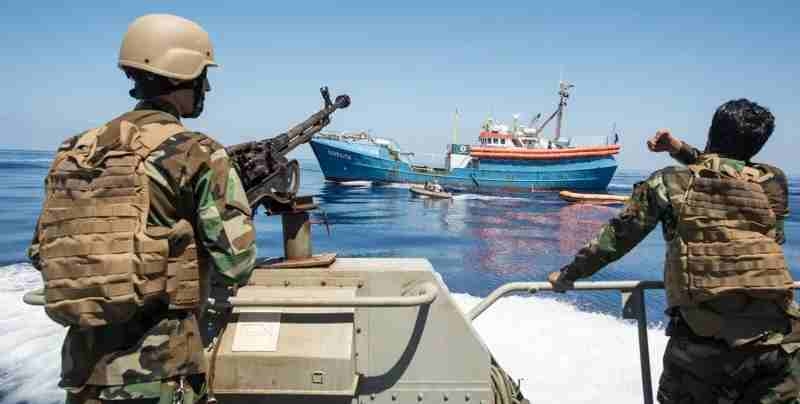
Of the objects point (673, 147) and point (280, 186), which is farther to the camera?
point (280, 186)

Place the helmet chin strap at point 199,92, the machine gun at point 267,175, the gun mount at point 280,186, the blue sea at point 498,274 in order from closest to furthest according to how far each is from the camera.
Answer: the helmet chin strap at point 199,92 → the gun mount at point 280,186 → the machine gun at point 267,175 → the blue sea at point 498,274

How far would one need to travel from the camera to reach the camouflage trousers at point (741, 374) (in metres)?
2.20

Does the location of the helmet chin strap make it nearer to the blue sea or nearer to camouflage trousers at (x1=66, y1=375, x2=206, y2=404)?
camouflage trousers at (x1=66, y1=375, x2=206, y2=404)

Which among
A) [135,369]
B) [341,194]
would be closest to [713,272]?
[135,369]

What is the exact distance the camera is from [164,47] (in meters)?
1.80

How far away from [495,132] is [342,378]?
163 ft

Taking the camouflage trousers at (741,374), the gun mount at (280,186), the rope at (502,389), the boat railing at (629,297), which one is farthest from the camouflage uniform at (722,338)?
the gun mount at (280,186)

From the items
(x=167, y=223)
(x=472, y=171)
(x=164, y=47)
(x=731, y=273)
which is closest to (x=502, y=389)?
(x=731, y=273)

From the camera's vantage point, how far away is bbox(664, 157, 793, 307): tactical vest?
217cm

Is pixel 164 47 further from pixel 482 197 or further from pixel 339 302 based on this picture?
pixel 482 197

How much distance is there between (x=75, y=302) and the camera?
1603 mm

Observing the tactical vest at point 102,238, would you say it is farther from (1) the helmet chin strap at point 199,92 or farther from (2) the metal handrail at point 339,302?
(2) the metal handrail at point 339,302

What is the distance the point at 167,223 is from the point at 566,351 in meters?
6.16

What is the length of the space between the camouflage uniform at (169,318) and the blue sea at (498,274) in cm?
455
